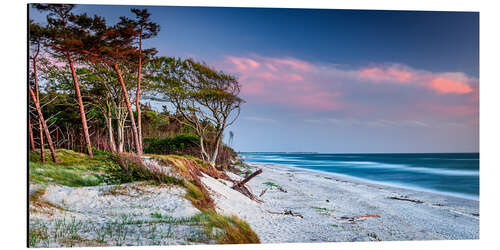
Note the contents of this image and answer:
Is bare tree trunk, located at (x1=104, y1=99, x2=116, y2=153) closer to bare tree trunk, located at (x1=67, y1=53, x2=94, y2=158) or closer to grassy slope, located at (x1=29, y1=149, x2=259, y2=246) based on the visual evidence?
grassy slope, located at (x1=29, y1=149, x2=259, y2=246)

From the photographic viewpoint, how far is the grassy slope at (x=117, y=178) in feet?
13.8

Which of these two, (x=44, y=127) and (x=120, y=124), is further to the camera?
(x=120, y=124)

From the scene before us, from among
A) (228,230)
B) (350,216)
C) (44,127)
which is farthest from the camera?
(350,216)

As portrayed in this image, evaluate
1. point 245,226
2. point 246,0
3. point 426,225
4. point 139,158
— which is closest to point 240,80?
point 246,0

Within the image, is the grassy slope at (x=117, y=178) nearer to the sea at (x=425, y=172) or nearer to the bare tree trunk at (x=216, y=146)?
the bare tree trunk at (x=216, y=146)

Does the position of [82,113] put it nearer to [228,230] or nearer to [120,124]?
[120,124]

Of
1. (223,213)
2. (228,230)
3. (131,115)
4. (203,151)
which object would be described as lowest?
(228,230)

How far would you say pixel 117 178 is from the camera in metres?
4.73

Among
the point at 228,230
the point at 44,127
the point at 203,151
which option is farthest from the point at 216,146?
the point at 44,127

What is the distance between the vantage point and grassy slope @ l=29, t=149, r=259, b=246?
4.22m

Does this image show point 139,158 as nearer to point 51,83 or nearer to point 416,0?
point 51,83

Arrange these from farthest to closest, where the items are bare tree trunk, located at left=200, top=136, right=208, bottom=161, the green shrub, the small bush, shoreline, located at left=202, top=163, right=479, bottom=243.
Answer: bare tree trunk, located at left=200, top=136, right=208, bottom=161, the green shrub, shoreline, located at left=202, top=163, right=479, bottom=243, the small bush

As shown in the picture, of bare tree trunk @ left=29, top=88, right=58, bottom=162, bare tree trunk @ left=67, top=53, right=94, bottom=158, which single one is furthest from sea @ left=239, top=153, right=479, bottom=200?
bare tree trunk @ left=29, top=88, right=58, bottom=162

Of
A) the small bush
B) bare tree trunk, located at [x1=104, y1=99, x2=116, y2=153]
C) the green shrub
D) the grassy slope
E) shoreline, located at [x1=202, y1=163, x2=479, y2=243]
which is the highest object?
bare tree trunk, located at [x1=104, y1=99, x2=116, y2=153]
